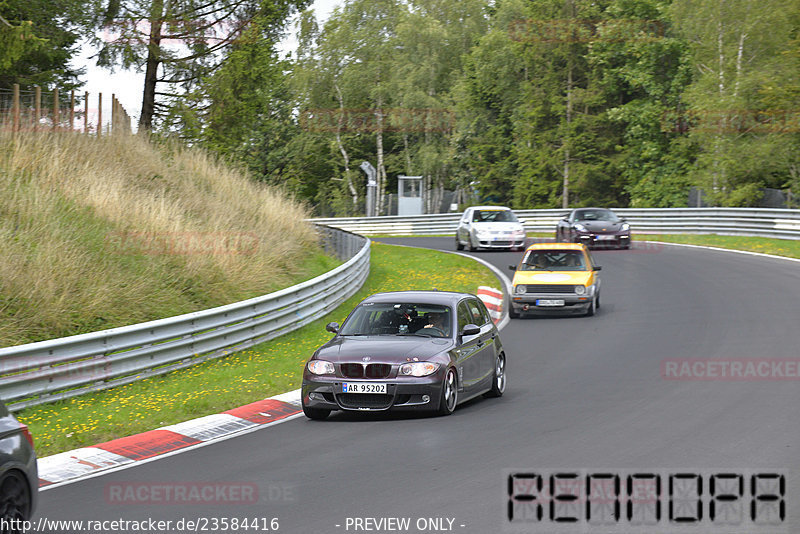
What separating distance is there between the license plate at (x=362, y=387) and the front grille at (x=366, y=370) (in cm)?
10

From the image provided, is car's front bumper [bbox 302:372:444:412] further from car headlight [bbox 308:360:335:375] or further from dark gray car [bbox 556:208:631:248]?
dark gray car [bbox 556:208:631:248]

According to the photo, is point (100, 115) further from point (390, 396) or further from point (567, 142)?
point (567, 142)

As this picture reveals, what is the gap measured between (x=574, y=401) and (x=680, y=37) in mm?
48451

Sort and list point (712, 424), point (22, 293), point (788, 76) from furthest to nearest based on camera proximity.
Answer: point (788, 76) → point (22, 293) → point (712, 424)

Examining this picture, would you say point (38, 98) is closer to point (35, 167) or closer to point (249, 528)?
point (35, 167)

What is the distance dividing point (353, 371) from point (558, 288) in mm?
11491

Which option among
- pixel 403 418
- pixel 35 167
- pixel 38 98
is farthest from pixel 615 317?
pixel 38 98

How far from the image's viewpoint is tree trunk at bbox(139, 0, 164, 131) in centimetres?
3319

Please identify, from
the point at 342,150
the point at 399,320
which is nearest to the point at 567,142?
the point at 342,150

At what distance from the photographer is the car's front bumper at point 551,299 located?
877 inches

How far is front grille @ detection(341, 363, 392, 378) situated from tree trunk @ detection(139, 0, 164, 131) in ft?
75.5

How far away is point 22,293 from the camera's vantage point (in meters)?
15.7

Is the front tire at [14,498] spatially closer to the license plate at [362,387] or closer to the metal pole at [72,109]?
the license plate at [362,387]

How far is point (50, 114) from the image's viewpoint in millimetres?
27203
